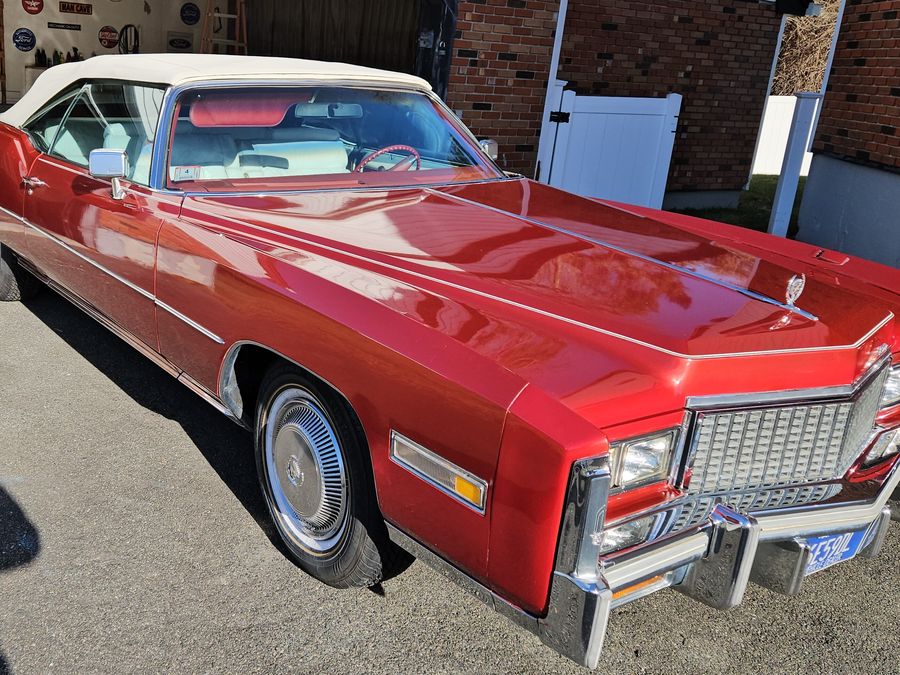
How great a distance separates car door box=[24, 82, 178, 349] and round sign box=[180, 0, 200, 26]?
35.5ft

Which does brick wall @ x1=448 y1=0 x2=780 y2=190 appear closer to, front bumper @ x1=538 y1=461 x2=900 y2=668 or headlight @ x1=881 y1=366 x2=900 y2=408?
headlight @ x1=881 y1=366 x2=900 y2=408

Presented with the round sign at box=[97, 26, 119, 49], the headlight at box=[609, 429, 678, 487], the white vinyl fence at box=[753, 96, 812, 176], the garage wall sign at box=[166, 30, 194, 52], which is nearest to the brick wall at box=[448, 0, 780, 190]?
the white vinyl fence at box=[753, 96, 812, 176]

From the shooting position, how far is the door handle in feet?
14.1

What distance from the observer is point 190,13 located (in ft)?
47.4

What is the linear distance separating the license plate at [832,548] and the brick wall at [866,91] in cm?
591

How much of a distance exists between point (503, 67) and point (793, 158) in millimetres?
2812

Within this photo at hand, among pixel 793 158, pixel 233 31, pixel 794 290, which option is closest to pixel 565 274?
pixel 794 290

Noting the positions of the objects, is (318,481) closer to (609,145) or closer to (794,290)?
(794,290)

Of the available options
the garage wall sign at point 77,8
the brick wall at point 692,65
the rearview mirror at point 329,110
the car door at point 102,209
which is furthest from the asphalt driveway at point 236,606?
the garage wall sign at point 77,8

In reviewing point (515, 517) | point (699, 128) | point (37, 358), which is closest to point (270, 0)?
point (699, 128)

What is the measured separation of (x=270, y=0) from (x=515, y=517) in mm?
11952

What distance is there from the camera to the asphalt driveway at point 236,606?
2.52 metres

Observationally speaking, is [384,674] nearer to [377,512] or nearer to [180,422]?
[377,512]

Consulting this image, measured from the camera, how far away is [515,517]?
201 cm
